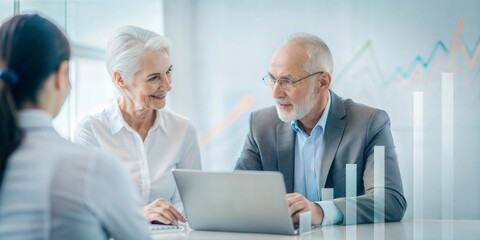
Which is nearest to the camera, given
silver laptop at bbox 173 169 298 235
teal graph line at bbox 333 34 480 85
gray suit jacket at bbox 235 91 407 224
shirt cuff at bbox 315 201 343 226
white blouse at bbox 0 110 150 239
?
white blouse at bbox 0 110 150 239

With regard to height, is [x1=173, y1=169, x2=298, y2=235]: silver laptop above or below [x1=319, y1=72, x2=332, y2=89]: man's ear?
below

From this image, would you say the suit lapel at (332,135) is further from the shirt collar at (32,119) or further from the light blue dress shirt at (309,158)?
the shirt collar at (32,119)

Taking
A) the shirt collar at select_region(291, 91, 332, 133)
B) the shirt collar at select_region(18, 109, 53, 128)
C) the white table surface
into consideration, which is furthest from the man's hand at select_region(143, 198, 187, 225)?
the shirt collar at select_region(18, 109, 53, 128)

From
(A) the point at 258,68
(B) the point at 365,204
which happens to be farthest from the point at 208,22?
(B) the point at 365,204

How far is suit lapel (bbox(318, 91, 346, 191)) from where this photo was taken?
2461 mm

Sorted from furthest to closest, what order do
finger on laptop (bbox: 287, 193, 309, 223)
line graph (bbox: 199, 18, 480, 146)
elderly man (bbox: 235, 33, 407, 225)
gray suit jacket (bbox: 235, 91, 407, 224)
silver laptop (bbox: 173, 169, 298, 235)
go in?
line graph (bbox: 199, 18, 480, 146), elderly man (bbox: 235, 33, 407, 225), gray suit jacket (bbox: 235, 91, 407, 224), finger on laptop (bbox: 287, 193, 309, 223), silver laptop (bbox: 173, 169, 298, 235)

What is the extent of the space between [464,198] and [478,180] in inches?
6.9

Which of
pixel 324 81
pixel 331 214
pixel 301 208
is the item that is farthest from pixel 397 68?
pixel 301 208

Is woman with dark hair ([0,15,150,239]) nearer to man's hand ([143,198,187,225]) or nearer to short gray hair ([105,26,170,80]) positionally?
man's hand ([143,198,187,225])

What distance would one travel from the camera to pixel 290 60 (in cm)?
258

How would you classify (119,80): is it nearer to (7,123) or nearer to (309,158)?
(309,158)

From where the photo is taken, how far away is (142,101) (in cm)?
261

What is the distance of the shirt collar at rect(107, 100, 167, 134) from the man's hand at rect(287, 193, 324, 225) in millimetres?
779

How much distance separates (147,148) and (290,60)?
603mm
